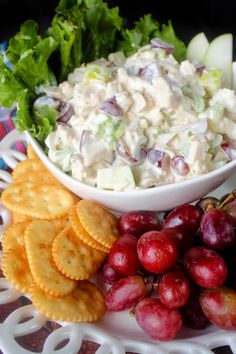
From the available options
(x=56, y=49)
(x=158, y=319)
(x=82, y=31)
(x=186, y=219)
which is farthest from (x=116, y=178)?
(x=82, y=31)

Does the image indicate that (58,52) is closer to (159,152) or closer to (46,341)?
(159,152)

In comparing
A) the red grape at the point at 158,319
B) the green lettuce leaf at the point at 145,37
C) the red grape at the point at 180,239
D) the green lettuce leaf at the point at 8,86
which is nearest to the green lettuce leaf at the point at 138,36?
the green lettuce leaf at the point at 145,37

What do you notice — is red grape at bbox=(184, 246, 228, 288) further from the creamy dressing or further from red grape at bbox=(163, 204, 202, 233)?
the creamy dressing

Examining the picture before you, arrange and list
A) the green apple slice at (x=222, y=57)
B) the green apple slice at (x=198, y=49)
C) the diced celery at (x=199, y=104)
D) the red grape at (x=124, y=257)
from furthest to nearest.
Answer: the green apple slice at (x=198, y=49) → the green apple slice at (x=222, y=57) → the diced celery at (x=199, y=104) → the red grape at (x=124, y=257)

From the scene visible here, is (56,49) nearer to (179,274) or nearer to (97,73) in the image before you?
(97,73)

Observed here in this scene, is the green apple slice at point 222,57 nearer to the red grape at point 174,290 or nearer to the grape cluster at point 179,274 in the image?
the grape cluster at point 179,274

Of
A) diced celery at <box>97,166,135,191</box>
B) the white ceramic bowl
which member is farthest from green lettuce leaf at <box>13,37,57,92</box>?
diced celery at <box>97,166,135,191</box>
